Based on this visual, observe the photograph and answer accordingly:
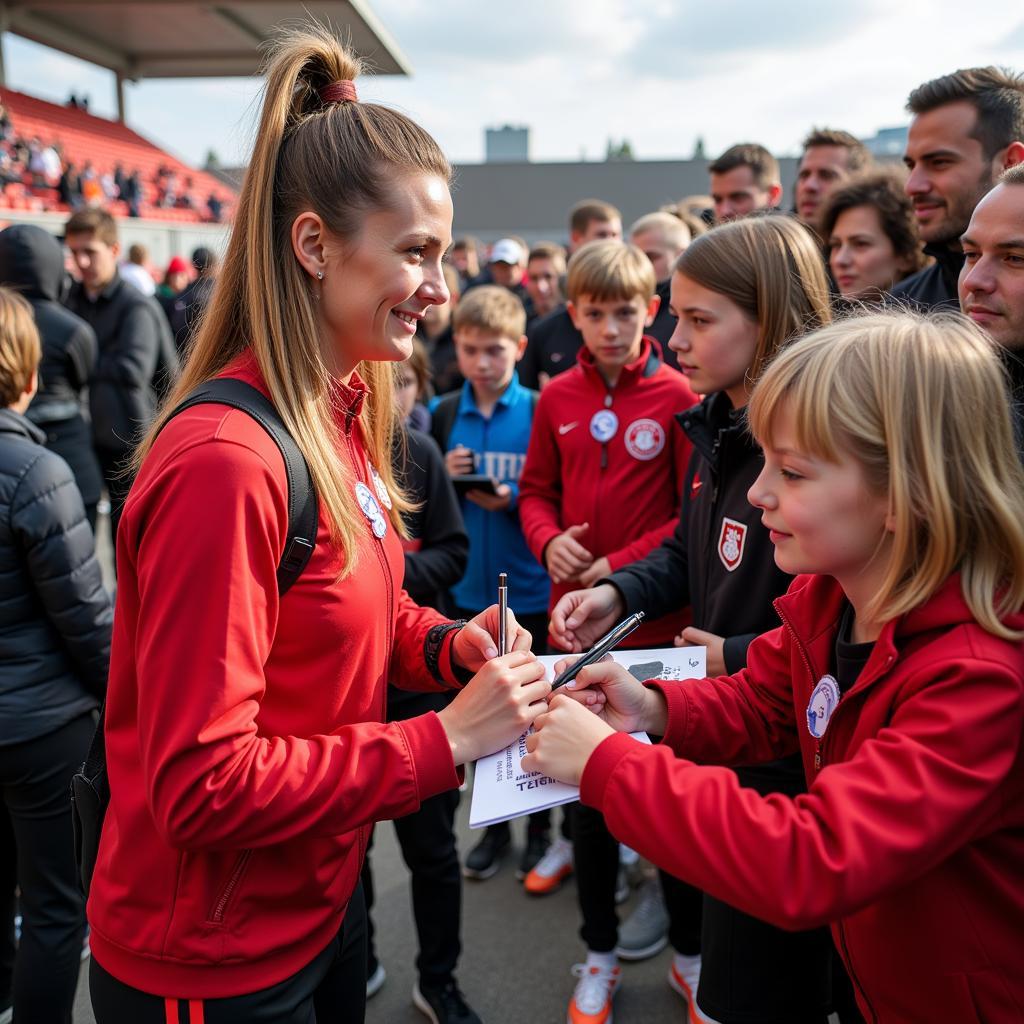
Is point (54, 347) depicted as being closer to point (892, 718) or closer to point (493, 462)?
point (493, 462)

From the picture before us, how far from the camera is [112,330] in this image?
→ 17.8 ft

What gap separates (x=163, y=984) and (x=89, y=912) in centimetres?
21

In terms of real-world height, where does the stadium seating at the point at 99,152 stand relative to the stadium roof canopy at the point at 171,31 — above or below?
below

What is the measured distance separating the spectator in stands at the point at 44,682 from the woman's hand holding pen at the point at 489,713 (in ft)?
4.38

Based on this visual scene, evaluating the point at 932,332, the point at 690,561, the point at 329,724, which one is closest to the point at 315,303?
the point at 329,724

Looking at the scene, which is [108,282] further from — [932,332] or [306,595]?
[932,332]

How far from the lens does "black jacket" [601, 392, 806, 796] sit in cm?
209

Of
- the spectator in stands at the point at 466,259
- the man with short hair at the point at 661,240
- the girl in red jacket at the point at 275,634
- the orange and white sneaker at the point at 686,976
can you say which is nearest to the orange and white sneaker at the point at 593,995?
the orange and white sneaker at the point at 686,976

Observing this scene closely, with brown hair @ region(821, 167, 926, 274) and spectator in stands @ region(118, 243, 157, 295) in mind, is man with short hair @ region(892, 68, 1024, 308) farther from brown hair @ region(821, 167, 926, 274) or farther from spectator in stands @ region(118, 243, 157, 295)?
spectator in stands @ region(118, 243, 157, 295)

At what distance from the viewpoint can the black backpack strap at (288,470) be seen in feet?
4.16

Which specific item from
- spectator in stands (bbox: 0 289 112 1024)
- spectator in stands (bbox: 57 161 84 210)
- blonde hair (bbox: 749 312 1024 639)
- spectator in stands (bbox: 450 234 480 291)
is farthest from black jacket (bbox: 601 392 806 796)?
spectator in stands (bbox: 57 161 84 210)

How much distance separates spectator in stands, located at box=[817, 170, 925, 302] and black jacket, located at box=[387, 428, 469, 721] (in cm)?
179

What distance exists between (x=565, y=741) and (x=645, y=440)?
182cm

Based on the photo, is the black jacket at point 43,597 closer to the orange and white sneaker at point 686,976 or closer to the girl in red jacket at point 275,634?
the girl in red jacket at point 275,634
